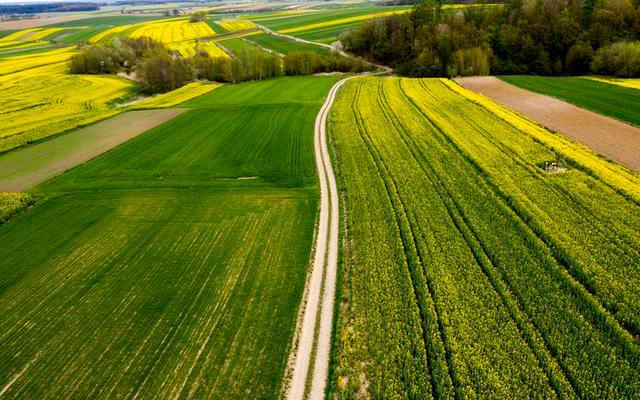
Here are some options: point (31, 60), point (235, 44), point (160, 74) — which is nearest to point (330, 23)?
point (235, 44)

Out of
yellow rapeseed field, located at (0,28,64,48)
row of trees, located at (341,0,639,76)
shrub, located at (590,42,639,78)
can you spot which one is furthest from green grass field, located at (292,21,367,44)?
yellow rapeseed field, located at (0,28,64,48)

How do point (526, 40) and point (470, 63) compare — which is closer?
point (470, 63)

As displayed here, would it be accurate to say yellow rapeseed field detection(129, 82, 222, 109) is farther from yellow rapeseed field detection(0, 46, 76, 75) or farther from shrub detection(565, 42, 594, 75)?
shrub detection(565, 42, 594, 75)

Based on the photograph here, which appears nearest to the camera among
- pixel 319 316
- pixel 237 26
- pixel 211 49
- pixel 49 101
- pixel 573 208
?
pixel 319 316

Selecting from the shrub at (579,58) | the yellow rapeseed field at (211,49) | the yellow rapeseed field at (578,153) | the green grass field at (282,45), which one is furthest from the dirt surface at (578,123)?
the yellow rapeseed field at (211,49)

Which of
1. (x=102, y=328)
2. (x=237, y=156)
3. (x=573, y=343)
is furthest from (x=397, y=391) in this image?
(x=237, y=156)

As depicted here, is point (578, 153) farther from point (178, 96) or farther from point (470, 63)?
point (178, 96)

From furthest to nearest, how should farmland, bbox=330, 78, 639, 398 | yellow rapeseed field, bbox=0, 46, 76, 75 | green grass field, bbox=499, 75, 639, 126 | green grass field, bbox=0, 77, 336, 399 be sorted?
1. yellow rapeseed field, bbox=0, 46, 76, 75
2. green grass field, bbox=499, 75, 639, 126
3. green grass field, bbox=0, 77, 336, 399
4. farmland, bbox=330, 78, 639, 398

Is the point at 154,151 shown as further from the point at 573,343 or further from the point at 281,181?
the point at 573,343
